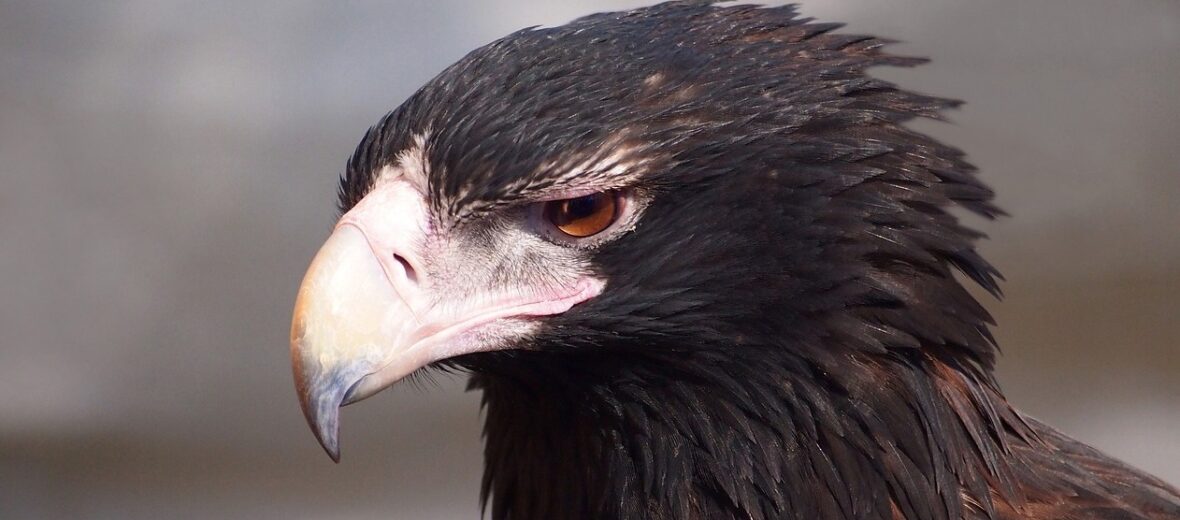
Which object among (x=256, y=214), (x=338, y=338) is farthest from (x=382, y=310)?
(x=256, y=214)

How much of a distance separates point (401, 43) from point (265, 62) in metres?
0.43

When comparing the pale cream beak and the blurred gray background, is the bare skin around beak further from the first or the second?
the blurred gray background

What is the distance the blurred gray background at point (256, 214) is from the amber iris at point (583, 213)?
2.44m

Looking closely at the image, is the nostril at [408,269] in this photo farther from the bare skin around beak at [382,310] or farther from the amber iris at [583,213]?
the amber iris at [583,213]

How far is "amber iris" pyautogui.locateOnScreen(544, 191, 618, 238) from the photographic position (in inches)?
56.9

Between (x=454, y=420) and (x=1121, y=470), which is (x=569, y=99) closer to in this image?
(x=1121, y=470)

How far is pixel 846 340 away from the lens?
4.92ft

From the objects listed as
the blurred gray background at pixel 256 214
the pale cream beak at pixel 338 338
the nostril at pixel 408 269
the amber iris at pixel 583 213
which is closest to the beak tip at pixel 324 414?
the pale cream beak at pixel 338 338

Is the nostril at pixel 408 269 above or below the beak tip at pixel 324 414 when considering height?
above

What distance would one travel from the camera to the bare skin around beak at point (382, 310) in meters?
1.38

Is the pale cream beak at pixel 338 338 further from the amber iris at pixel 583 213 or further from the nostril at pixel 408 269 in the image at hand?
the amber iris at pixel 583 213

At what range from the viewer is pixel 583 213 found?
1.46 m

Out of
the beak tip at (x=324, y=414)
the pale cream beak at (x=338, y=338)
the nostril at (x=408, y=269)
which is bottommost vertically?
the beak tip at (x=324, y=414)

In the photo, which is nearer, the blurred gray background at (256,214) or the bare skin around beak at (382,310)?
the bare skin around beak at (382,310)
